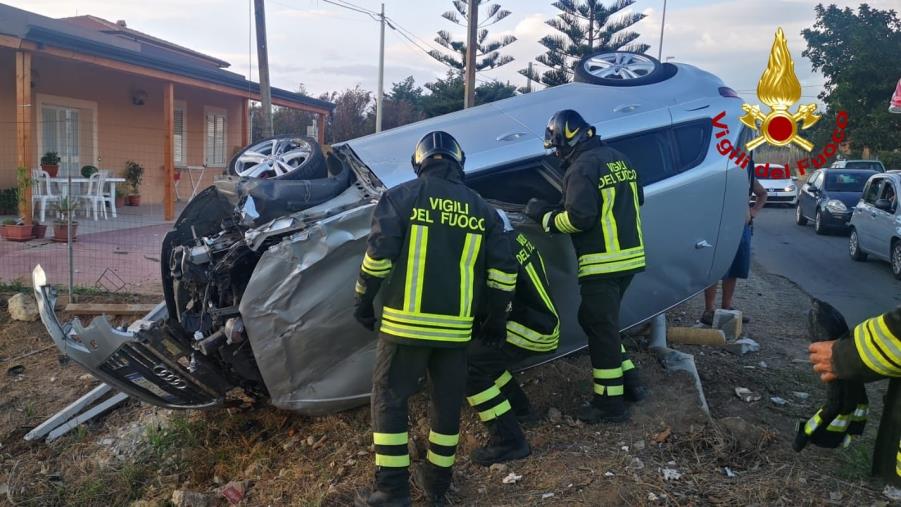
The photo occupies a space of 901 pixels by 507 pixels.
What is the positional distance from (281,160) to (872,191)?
10476 mm

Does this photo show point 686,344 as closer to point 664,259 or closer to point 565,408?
point 664,259

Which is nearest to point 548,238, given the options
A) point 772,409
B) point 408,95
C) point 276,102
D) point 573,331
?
point 573,331

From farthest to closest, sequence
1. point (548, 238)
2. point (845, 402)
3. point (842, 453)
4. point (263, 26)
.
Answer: point (263, 26), point (548, 238), point (842, 453), point (845, 402)

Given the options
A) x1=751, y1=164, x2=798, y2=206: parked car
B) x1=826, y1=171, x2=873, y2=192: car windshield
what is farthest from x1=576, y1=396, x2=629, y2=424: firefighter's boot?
x1=751, y1=164, x2=798, y2=206: parked car

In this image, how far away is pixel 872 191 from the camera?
38.2 feet

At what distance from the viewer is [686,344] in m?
5.79

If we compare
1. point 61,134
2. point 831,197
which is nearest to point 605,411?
point 61,134

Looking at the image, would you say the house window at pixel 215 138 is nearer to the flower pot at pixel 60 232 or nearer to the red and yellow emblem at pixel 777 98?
the flower pot at pixel 60 232

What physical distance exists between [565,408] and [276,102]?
15.4 metres

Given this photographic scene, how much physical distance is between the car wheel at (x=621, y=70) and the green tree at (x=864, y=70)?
23.9 m

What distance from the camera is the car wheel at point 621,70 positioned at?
5.40 meters

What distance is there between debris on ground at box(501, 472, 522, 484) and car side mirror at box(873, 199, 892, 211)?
9365mm

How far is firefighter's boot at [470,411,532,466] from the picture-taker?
12.3 ft

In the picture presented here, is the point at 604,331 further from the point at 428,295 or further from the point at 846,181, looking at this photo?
the point at 846,181
